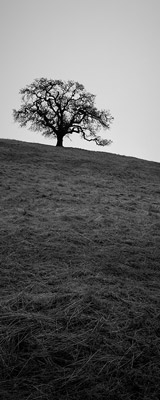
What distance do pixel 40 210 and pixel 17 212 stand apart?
0.77 meters

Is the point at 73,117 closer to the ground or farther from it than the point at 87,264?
farther from it

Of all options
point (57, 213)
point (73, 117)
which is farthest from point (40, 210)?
point (73, 117)

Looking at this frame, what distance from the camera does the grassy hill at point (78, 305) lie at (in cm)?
185

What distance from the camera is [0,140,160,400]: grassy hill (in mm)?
1854

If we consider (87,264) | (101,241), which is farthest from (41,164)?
(87,264)

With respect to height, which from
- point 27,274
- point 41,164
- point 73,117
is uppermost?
point 73,117

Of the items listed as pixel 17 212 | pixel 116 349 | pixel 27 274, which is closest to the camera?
pixel 116 349

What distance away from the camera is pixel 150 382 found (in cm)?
187

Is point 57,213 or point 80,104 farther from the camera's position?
point 80,104

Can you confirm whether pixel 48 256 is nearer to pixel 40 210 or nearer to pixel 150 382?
pixel 150 382

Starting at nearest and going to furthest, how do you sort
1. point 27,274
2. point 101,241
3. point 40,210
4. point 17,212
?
1. point 27,274
2. point 101,241
3. point 17,212
4. point 40,210

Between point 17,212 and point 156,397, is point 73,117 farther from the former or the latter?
point 156,397

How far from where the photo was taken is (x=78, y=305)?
2779mm

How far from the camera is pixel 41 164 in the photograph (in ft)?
55.0
